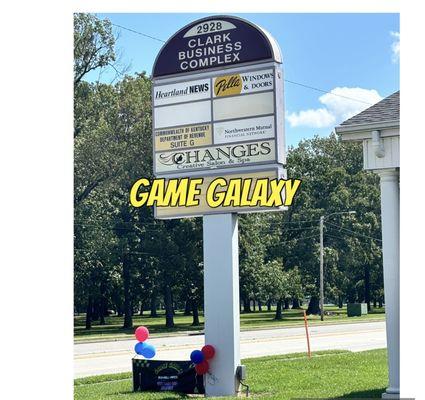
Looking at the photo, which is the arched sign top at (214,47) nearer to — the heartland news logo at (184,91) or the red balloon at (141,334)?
the heartland news logo at (184,91)

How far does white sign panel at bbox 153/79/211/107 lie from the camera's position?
13.4 meters

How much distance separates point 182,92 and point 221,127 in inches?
37.3

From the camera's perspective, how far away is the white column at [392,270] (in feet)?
35.7

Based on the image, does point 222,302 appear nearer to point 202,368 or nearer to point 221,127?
point 202,368

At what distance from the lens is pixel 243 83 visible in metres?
13.1

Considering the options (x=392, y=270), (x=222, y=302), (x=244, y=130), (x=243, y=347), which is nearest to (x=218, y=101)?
(x=244, y=130)

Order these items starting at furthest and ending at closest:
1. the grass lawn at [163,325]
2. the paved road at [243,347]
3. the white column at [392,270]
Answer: the grass lawn at [163,325] < the paved road at [243,347] < the white column at [392,270]

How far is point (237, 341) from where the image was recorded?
42.4ft

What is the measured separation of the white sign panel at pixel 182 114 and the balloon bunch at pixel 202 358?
3783 millimetres

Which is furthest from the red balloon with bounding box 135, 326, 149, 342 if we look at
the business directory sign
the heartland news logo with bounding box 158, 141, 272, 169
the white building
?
the white building

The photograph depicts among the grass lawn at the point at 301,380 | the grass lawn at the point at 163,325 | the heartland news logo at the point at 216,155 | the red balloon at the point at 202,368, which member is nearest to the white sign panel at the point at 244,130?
the heartland news logo at the point at 216,155
